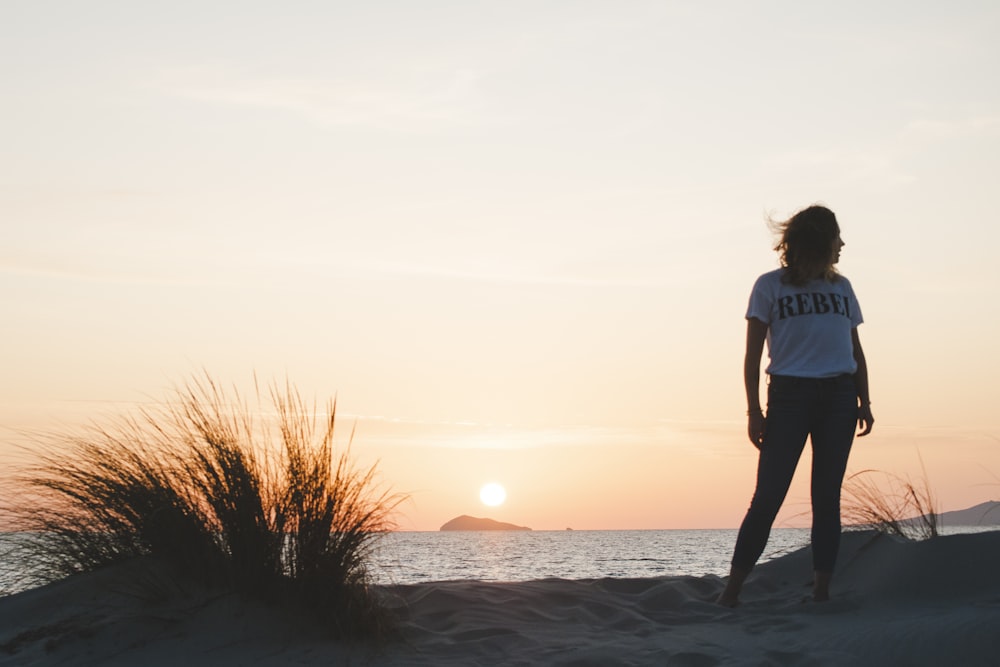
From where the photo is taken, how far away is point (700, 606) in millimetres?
4547

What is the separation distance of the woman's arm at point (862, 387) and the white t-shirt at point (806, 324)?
0.34ft

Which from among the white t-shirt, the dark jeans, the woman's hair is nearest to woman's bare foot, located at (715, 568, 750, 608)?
the dark jeans

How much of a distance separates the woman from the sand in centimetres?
40

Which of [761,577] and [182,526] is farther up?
[182,526]

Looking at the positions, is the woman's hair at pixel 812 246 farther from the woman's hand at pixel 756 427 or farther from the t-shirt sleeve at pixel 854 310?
the woman's hand at pixel 756 427

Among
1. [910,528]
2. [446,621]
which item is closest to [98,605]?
[446,621]

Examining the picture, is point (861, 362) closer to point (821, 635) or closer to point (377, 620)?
point (821, 635)

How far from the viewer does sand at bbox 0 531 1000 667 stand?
333 cm

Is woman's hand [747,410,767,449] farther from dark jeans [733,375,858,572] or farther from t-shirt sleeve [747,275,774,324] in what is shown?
t-shirt sleeve [747,275,774,324]

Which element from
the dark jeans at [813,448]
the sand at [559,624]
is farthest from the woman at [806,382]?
the sand at [559,624]

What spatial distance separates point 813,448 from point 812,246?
100 centimetres

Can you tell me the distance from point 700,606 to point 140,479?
278 centimetres

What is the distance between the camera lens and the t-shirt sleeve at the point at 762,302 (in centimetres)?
445

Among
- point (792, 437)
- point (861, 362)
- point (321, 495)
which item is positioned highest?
point (861, 362)
